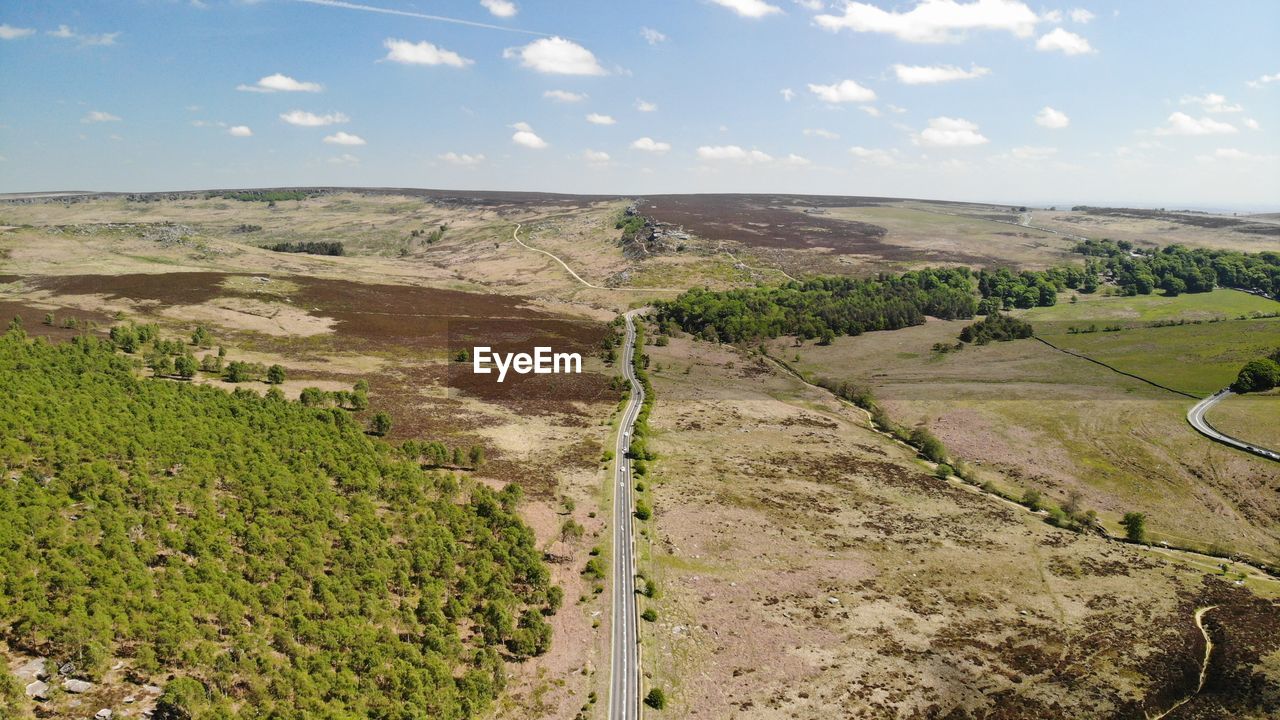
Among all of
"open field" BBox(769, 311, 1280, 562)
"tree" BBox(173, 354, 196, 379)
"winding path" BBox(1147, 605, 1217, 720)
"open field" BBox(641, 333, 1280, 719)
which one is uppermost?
"tree" BBox(173, 354, 196, 379)

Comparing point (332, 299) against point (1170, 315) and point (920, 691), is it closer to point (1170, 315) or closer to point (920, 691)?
point (920, 691)

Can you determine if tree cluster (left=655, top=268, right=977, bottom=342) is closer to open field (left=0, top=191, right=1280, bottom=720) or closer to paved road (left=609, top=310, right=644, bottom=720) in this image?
open field (left=0, top=191, right=1280, bottom=720)

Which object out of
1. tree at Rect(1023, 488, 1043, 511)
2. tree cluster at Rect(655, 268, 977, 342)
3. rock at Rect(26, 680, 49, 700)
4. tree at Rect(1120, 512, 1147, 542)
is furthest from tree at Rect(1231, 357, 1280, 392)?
rock at Rect(26, 680, 49, 700)

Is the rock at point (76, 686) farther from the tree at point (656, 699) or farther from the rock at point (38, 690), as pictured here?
the tree at point (656, 699)

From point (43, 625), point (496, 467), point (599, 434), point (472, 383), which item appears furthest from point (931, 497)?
point (43, 625)

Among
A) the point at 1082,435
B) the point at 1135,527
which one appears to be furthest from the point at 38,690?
the point at 1082,435

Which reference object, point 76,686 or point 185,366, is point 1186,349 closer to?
point 76,686
